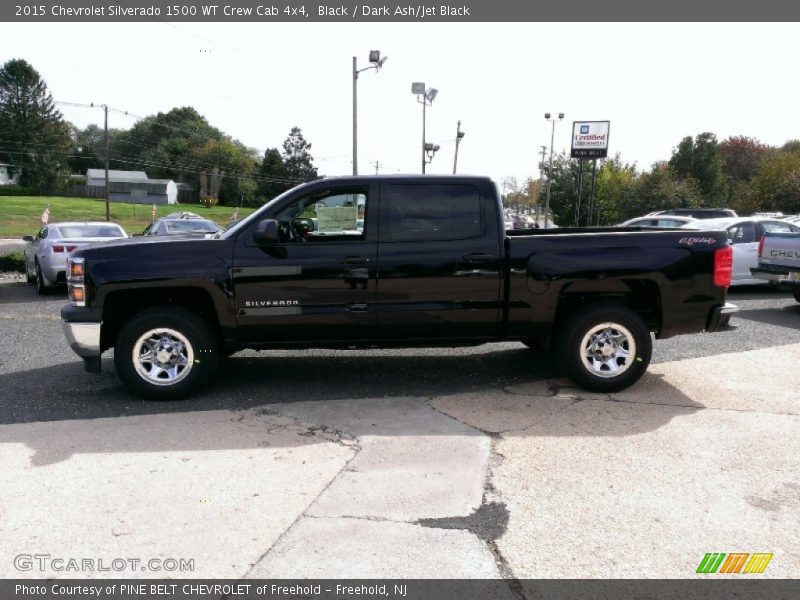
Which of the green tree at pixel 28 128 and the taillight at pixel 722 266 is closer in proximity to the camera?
the taillight at pixel 722 266

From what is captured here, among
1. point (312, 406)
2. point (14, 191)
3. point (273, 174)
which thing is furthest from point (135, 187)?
point (312, 406)

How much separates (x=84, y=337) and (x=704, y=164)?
193ft

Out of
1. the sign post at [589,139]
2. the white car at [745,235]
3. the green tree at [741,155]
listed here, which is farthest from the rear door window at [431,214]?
the green tree at [741,155]

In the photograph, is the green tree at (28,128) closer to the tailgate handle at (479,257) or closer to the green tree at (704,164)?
the green tree at (704,164)

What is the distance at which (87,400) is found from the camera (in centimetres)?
597

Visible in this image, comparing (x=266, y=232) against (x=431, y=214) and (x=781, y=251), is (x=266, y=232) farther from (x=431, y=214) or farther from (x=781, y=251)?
(x=781, y=251)

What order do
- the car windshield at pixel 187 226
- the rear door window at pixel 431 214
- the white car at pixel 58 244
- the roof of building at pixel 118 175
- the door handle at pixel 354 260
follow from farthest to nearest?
the roof of building at pixel 118 175
the car windshield at pixel 187 226
the white car at pixel 58 244
the rear door window at pixel 431 214
the door handle at pixel 354 260

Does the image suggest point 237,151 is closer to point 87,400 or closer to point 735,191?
point 735,191

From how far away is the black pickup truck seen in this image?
5.84m

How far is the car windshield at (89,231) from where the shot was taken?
43.3ft

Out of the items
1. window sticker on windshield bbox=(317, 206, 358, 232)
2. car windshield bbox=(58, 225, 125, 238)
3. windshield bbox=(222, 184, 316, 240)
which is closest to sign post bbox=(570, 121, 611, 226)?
car windshield bbox=(58, 225, 125, 238)

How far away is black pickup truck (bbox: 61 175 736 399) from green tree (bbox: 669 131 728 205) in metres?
53.8

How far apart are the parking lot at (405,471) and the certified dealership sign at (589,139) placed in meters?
25.2

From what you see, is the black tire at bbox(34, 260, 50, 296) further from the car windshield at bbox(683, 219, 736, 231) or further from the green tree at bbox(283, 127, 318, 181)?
the green tree at bbox(283, 127, 318, 181)
